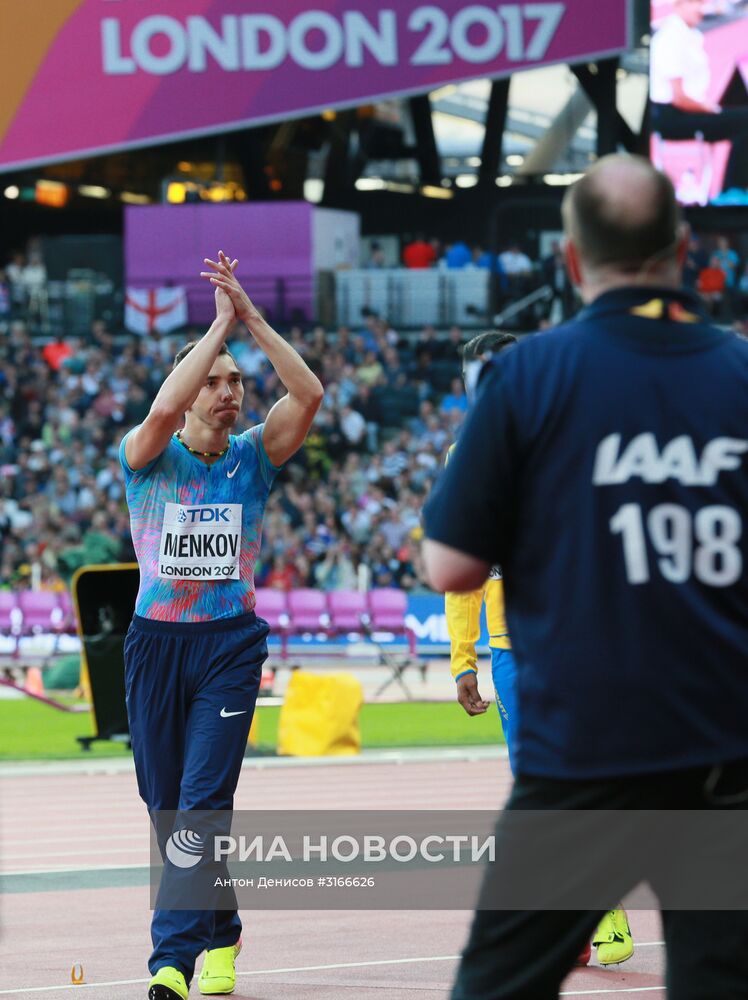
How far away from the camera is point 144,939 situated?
8.14 m

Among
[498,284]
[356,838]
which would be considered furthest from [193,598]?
[498,284]

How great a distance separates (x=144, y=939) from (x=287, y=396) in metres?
2.50

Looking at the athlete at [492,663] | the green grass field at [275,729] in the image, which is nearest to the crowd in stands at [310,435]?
the green grass field at [275,729]

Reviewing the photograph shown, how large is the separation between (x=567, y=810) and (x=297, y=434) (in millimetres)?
3700

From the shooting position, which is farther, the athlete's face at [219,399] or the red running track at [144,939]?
the athlete's face at [219,399]

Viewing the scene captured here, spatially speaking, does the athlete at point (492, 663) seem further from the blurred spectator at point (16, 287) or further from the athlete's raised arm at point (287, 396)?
the blurred spectator at point (16, 287)

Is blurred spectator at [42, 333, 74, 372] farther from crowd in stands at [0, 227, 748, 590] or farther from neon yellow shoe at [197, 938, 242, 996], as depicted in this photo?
neon yellow shoe at [197, 938, 242, 996]

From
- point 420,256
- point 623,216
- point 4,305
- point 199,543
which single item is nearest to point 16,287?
point 4,305

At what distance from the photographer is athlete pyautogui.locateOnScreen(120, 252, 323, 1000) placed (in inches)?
268

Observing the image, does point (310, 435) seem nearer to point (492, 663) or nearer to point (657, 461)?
point (492, 663)

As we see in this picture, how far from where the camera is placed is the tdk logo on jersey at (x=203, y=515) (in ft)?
22.9

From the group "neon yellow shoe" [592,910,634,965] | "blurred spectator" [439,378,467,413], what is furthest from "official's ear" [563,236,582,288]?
Result: "blurred spectator" [439,378,467,413]

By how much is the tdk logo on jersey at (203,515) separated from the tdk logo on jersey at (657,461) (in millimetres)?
3608

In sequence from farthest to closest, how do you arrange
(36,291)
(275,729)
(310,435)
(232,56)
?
1. (36,291)
2. (232,56)
3. (310,435)
4. (275,729)
